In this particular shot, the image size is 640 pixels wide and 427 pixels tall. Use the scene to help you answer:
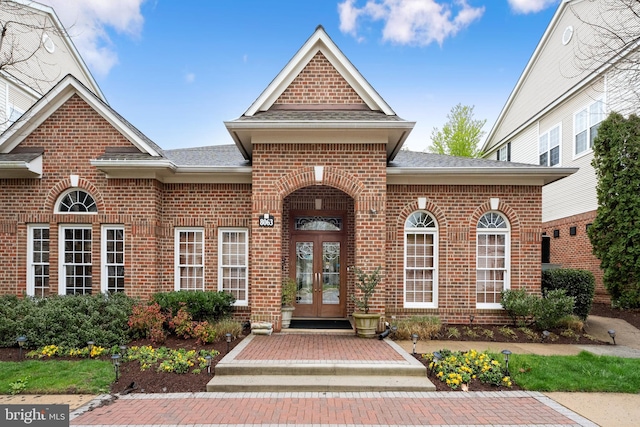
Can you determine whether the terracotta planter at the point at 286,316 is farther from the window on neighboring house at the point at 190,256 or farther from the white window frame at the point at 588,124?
the white window frame at the point at 588,124

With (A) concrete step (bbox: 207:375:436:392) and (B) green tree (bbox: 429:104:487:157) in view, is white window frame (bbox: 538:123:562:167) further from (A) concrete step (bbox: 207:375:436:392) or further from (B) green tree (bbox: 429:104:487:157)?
(A) concrete step (bbox: 207:375:436:392)

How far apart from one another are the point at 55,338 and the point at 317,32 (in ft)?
29.9

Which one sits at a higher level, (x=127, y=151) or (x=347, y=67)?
→ (x=347, y=67)

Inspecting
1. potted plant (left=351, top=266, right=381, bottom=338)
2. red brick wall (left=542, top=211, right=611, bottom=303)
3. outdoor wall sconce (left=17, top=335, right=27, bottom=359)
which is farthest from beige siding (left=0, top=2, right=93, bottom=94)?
red brick wall (left=542, top=211, right=611, bottom=303)

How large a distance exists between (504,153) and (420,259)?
15.1 m

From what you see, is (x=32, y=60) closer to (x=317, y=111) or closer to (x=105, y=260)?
(x=105, y=260)

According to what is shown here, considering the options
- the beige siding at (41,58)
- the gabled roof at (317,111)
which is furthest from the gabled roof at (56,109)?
the beige siding at (41,58)

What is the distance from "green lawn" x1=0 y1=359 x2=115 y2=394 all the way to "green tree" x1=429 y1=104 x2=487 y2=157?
23.4 metres

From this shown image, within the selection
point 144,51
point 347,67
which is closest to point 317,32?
point 347,67

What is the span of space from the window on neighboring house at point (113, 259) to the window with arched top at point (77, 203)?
68cm

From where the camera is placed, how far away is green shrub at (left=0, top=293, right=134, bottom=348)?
7.52 meters

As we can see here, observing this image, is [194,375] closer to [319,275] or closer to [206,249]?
[206,249]

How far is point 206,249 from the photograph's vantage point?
388 inches

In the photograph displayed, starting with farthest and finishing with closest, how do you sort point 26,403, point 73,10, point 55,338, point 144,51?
point 144,51, point 73,10, point 55,338, point 26,403
